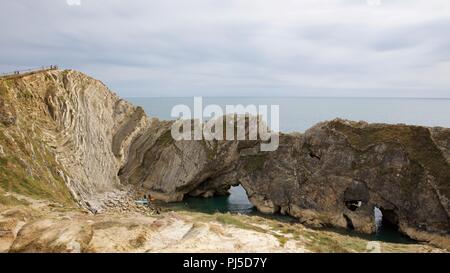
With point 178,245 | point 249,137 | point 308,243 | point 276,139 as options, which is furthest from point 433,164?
point 178,245

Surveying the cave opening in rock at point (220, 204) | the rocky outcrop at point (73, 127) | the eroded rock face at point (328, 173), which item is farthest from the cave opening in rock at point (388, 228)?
the rocky outcrop at point (73, 127)

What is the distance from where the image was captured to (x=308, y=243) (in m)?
26.0

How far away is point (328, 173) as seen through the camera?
73.2 m

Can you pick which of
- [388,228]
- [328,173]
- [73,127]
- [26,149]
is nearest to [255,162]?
[328,173]

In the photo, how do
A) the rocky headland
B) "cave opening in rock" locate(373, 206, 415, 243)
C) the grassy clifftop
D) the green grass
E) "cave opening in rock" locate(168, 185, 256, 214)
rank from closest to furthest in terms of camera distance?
the grassy clifftop
the rocky headland
"cave opening in rock" locate(373, 206, 415, 243)
"cave opening in rock" locate(168, 185, 256, 214)
the green grass

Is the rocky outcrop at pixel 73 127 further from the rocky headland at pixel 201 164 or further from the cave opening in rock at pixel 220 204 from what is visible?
the cave opening in rock at pixel 220 204

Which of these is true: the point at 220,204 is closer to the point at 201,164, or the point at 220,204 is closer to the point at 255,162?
the point at 201,164

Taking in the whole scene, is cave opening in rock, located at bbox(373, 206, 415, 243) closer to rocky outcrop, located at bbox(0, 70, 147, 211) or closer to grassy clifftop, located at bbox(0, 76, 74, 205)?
rocky outcrop, located at bbox(0, 70, 147, 211)

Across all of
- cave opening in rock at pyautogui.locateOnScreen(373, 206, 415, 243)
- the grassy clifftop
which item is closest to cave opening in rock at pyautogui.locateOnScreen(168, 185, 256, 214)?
cave opening in rock at pyautogui.locateOnScreen(373, 206, 415, 243)

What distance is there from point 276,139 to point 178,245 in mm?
59901

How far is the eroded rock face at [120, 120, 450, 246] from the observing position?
6375cm

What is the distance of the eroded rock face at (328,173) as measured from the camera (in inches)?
2510

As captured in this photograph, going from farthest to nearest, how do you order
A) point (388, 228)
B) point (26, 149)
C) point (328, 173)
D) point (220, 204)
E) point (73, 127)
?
point (220, 204), point (328, 173), point (73, 127), point (388, 228), point (26, 149)
